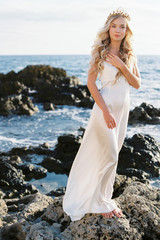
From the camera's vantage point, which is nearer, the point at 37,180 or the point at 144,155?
the point at 37,180

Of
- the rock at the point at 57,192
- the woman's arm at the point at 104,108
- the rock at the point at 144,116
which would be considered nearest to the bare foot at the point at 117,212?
the woman's arm at the point at 104,108

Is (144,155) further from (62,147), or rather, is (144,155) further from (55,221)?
(55,221)

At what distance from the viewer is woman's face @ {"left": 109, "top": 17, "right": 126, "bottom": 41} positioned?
347 cm

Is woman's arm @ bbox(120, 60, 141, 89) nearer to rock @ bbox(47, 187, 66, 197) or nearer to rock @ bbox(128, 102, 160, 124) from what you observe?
rock @ bbox(47, 187, 66, 197)

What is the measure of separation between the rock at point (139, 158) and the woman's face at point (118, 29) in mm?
5211

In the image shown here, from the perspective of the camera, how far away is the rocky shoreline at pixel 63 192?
3551mm

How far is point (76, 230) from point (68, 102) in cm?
Result: 1682

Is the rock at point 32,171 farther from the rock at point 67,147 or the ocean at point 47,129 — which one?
the rock at point 67,147

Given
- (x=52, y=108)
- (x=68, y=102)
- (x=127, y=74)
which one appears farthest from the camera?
(x=68, y=102)

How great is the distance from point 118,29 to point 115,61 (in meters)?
0.37

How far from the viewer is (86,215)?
3.68 metres

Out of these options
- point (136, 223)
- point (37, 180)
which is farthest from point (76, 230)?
point (37, 180)

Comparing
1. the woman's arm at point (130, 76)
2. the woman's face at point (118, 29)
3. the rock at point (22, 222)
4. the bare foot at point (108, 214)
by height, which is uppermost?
the woman's face at point (118, 29)

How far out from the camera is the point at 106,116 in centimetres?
344
